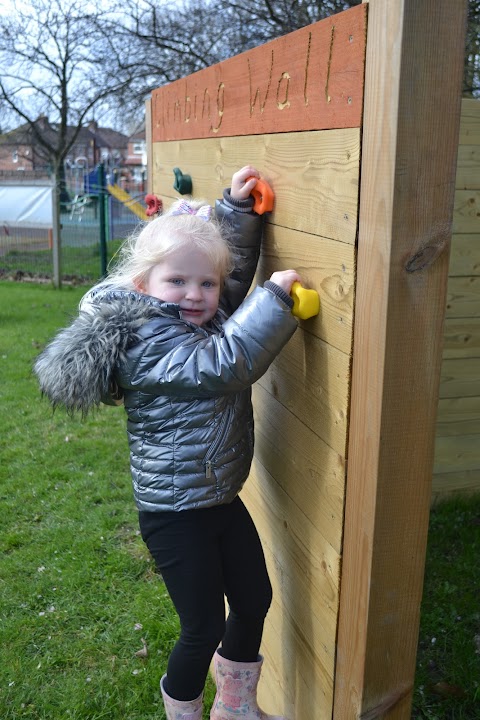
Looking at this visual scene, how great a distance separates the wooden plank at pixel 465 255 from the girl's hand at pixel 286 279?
194 cm

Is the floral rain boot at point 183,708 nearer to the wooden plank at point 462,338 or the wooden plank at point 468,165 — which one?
the wooden plank at point 462,338

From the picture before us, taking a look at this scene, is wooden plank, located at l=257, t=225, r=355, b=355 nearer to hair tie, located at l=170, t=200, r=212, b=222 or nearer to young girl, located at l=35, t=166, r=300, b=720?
young girl, located at l=35, t=166, r=300, b=720

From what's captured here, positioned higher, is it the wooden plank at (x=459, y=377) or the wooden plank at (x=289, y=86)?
the wooden plank at (x=289, y=86)

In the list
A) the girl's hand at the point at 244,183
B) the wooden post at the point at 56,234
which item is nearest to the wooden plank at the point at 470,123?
the girl's hand at the point at 244,183

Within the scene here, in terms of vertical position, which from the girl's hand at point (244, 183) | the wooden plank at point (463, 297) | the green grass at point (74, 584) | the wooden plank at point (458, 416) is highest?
the girl's hand at point (244, 183)

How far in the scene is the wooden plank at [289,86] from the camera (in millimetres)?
1513

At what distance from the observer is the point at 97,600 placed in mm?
3330

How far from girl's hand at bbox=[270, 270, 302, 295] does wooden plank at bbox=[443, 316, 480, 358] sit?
2.08 m

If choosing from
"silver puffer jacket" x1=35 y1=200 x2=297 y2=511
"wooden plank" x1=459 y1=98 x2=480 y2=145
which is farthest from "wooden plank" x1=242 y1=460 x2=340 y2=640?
"wooden plank" x1=459 y1=98 x2=480 y2=145

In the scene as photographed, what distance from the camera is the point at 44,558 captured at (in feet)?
12.0

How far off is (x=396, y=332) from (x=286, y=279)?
1.53 feet

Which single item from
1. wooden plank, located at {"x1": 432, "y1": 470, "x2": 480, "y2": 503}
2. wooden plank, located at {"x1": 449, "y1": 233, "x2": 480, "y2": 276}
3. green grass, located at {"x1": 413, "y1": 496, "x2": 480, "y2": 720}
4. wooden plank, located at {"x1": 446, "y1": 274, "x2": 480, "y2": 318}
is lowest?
green grass, located at {"x1": 413, "y1": 496, "x2": 480, "y2": 720}

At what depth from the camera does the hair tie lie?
2140 mm

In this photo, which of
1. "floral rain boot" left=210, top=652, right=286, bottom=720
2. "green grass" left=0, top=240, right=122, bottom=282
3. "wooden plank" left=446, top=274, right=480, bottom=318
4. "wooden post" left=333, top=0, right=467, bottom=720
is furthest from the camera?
"green grass" left=0, top=240, right=122, bottom=282
